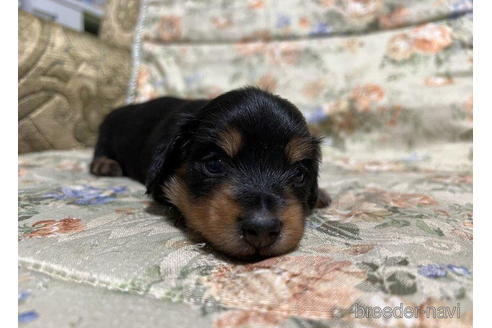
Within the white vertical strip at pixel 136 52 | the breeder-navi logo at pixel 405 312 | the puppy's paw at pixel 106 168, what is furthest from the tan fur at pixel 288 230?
the white vertical strip at pixel 136 52

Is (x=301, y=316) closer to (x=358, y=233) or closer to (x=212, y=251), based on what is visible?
Result: (x=212, y=251)

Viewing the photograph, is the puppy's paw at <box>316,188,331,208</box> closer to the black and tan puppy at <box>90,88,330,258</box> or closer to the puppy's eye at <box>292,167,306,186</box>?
the black and tan puppy at <box>90,88,330,258</box>

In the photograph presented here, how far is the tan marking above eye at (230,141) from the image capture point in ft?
5.33

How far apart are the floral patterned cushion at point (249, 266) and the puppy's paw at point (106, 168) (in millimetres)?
741

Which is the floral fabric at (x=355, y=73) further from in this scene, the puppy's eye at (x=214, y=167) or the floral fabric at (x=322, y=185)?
the puppy's eye at (x=214, y=167)

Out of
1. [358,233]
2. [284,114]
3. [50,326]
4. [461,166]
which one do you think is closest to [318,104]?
[461,166]

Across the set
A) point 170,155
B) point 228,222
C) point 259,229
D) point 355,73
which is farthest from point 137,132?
point 355,73

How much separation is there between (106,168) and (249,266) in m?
1.88

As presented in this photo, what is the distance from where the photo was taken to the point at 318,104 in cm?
380

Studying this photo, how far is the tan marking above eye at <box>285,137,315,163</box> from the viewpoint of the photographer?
1.69m

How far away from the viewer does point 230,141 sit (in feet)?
5.34

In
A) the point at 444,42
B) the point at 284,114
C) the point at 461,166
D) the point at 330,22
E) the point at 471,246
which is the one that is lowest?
the point at 471,246

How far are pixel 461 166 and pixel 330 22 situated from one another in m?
1.84

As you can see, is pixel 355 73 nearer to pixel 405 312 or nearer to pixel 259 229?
pixel 259 229
